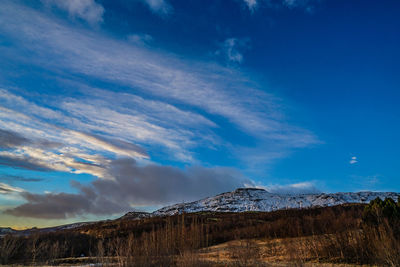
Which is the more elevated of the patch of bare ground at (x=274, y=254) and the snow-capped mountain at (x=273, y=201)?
the snow-capped mountain at (x=273, y=201)

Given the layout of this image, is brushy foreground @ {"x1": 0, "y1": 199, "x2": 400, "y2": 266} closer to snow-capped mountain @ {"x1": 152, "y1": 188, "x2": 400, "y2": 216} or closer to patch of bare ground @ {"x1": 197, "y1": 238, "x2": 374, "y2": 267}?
patch of bare ground @ {"x1": 197, "y1": 238, "x2": 374, "y2": 267}

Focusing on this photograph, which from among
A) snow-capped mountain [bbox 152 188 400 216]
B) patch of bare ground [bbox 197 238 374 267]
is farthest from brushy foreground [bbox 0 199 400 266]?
snow-capped mountain [bbox 152 188 400 216]

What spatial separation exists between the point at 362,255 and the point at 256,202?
80.7 meters

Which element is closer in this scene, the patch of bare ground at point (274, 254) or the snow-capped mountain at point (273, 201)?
the patch of bare ground at point (274, 254)

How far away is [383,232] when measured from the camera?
43.4ft

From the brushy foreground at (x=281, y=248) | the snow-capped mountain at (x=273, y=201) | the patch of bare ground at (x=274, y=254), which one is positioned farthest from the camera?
the snow-capped mountain at (x=273, y=201)

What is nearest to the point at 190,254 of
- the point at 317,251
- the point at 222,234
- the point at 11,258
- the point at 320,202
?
the point at 317,251

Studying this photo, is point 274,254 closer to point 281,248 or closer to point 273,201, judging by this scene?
point 281,248

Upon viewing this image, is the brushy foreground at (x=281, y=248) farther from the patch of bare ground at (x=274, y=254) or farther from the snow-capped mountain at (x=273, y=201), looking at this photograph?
the snow-capped mountain at (x=273, y=201)

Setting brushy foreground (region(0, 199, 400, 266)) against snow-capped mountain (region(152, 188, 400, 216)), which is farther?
snow-capped mountain (region(152, 188, 400, 216))

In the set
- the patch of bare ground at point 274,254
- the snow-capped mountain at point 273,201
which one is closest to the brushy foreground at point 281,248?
the patch of bare ground at point 274,254

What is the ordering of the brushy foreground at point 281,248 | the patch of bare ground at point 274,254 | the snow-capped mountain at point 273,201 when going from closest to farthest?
the patch of bare ground at point 274,254 < the brushy foreground at point 281,248 < the snow-capped mountain at point 273,201

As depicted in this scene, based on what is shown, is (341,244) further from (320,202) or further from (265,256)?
(320,202)

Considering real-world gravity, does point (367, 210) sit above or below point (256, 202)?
below
